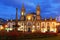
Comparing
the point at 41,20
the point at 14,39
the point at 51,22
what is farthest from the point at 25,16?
the point at 14,39

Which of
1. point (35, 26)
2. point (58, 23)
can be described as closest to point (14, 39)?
point (35, 26)

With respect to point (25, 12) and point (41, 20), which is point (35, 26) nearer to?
point (41, 20)

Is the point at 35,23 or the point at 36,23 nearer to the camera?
the point at 35,23

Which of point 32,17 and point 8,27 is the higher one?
point 32,17

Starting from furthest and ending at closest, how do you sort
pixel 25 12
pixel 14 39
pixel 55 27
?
pixel 25 12, pixel 55 27, pixel 14 39

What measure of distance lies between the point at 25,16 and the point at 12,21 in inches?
447

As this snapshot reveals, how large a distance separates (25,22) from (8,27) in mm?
13041

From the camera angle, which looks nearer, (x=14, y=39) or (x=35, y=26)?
(x=14, y=39)

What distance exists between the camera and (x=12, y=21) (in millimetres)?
117062

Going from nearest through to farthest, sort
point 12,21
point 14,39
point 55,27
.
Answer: point 14,39 → point 55,27 → point 12,21

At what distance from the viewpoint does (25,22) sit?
381 feet

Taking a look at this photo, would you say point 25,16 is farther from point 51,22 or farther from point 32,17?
point 51,22

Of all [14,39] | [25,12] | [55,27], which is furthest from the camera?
[25,12]

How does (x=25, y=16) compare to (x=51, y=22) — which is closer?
Result: (x=51, y=22)
